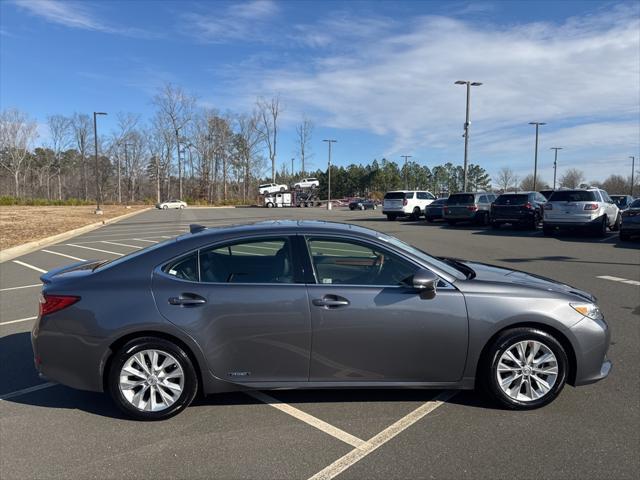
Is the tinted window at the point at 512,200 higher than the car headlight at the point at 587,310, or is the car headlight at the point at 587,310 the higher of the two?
the tinted window at the point at 512,200

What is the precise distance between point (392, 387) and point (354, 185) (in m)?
115

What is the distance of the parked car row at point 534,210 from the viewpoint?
17234 millimetres

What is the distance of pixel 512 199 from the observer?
2150cm

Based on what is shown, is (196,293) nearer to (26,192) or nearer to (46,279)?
(46,279)

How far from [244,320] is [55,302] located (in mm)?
1491

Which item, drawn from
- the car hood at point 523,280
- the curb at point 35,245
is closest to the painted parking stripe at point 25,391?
the car hood at point 523,280

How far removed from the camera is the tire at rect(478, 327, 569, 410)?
12.0 ft

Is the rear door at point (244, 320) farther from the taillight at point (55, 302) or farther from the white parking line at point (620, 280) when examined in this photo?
the white parking line at point (620, 280)

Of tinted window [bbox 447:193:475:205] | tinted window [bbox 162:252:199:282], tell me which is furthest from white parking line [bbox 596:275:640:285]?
tinted window [bbox 447:193:475:205]

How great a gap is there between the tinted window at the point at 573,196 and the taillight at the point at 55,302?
18.3 m

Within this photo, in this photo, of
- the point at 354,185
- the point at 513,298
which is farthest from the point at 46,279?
the point at 354,185

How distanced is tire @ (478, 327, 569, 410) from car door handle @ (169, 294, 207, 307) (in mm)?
2264

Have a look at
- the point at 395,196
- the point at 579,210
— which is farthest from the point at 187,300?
the point at 395,196

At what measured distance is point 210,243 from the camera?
3844 mm
